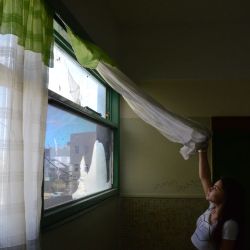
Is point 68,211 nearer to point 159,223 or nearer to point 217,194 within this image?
point 217,194

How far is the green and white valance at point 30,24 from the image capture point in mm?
1093

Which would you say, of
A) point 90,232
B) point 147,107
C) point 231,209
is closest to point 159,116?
point 147,107

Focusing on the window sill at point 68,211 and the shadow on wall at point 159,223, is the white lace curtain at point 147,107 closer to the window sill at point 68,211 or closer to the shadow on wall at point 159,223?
the window sill at point 68,211

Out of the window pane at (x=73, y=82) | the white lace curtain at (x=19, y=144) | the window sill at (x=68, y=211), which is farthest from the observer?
the window pane at (x=73, y=82)

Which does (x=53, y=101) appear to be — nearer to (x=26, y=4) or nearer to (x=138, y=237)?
(x=26, y=4)

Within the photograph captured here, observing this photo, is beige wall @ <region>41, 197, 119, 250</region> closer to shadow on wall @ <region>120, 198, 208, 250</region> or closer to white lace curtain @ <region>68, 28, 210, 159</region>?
shadow on wall @ <region>120, 198, 208, 250</region>

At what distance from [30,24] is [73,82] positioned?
0.98m

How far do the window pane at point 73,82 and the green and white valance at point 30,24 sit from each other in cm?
42

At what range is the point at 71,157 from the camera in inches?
84.6

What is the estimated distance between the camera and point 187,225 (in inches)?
130

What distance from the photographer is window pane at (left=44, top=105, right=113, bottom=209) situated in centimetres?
180

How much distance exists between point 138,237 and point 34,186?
7.76 ft

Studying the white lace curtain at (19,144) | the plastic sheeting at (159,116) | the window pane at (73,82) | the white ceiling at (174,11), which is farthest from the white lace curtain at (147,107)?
the white ceiling at (174,11)

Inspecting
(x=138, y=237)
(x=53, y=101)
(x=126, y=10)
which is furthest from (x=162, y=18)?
(x=138, y=237)
